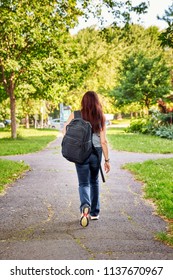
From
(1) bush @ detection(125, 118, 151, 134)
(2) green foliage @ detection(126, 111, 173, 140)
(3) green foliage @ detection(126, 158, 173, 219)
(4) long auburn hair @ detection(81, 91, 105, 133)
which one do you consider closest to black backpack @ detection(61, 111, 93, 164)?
(4) long auburn hair @ detection(81, 91, 105, 133)

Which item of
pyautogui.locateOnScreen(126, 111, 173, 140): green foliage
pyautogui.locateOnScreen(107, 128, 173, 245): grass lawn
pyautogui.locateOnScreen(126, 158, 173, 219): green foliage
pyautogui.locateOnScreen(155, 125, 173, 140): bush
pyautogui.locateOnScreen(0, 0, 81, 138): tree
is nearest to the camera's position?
pyautogui.locateOnScreen(107, 128, 173, 245): grass lawn

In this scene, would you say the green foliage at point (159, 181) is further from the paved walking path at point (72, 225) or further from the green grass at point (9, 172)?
the green grass at point (9, 172)

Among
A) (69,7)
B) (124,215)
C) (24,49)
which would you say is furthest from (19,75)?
(124,215)

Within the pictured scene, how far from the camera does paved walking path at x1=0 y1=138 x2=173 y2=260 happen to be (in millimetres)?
4488

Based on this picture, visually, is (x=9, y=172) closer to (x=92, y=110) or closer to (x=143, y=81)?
(x=92, y=110)

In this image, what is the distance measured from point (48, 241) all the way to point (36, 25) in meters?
21.3

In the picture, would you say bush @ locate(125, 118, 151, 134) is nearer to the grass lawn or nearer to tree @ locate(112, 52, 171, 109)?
tree @ locate(112, 52, 171, 109)

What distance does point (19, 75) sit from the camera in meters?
27.2

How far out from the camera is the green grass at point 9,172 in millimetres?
9602

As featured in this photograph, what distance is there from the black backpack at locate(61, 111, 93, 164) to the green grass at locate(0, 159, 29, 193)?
3449 millimetres

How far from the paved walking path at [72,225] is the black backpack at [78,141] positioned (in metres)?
1.04

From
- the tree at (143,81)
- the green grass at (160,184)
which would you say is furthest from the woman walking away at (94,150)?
the tree at (143,81)

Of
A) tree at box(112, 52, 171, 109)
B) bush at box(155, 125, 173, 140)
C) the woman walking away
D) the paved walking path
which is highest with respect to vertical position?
tree at box(112, 52, 171, 109)
